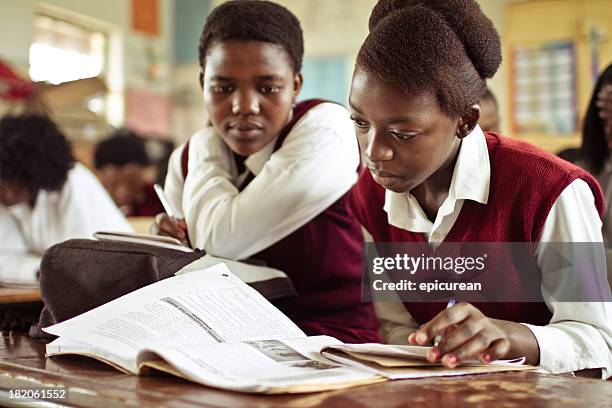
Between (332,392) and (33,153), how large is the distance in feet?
5.84

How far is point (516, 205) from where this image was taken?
3.48 feet

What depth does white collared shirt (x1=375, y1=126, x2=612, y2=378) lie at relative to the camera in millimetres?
959

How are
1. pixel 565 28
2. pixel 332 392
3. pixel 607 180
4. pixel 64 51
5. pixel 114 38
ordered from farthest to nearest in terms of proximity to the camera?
pixel 114 38
pixel 64 51
pixel 565 28
pixel 607 180
pixel 332 392

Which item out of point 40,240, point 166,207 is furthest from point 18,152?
point 166,207

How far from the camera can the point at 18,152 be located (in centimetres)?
224

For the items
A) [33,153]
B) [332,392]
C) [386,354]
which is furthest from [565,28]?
[332,392]

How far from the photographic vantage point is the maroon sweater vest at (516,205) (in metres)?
1.03

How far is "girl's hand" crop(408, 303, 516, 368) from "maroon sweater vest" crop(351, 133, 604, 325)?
0.26 m

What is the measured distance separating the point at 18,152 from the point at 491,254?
5.39 feet

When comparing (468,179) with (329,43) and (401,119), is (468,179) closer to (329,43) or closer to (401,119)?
(401,119)

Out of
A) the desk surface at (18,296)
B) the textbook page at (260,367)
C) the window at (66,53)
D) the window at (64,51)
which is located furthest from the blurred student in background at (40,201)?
the window at (64,51)

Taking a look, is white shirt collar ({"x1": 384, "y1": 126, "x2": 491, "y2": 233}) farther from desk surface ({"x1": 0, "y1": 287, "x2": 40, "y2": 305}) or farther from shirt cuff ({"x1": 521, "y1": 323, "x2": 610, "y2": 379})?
desk surface ({"x1": 0, "y1": 287, "x2": 40, "y2": 305})

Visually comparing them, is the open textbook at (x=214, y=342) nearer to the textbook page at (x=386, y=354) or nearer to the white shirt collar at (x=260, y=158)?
the textbook page at (x=386, y=354)

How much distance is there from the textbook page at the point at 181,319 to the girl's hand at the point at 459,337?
23 cm
